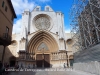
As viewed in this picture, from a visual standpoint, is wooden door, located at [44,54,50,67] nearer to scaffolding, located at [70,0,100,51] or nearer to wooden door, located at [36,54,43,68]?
wooden door, located at [36,54,43,68]

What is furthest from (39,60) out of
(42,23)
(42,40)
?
(42,23)

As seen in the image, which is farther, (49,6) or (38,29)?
(49,6)

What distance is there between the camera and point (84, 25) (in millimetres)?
13188

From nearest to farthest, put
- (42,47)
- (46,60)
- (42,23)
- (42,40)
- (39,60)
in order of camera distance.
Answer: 1. (39,60)
2. (46,60)
3. (42,47)
4. (42,40)
5. (42,23)

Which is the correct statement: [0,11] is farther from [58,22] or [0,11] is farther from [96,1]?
[58,22]

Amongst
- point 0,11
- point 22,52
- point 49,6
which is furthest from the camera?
point 49,6

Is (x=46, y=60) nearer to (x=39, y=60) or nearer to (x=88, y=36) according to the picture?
(x=39, y=60)

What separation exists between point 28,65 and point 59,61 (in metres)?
6.04

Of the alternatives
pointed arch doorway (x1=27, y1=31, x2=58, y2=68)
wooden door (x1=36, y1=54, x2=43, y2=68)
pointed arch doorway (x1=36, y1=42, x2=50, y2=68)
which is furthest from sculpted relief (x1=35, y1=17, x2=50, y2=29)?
wooden door (x1=36, y1=54, x2=43, y2=68)

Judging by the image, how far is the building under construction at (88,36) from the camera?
8.62 metres

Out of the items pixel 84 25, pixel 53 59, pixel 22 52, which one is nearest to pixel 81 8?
pixel 84 25

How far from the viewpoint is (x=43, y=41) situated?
68.5ft

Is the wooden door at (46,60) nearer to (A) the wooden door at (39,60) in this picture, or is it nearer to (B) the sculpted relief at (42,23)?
(A) the wooden door at (39,60)

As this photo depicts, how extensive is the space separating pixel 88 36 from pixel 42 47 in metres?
10.5
